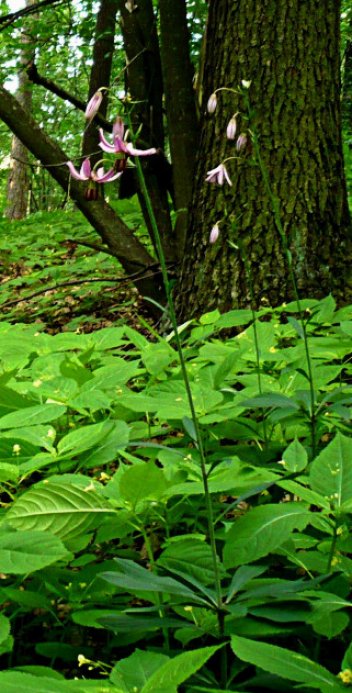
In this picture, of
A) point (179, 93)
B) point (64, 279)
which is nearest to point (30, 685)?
point (179, 93)

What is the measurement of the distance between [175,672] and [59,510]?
0.42m

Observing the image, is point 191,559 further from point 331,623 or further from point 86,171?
point 86,171

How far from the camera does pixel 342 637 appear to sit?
41.3 inches

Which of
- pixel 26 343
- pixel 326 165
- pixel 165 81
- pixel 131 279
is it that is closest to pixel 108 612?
pixel 26 343

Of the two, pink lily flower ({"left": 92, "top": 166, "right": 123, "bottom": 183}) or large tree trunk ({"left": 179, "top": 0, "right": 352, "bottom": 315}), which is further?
large tree trunk ({"left": 179, "top": 0, "right": 352, "bottom": 315})

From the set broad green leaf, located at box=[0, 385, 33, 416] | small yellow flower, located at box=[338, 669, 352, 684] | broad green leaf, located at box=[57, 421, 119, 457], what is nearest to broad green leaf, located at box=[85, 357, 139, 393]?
broad green leaf, located at box=[0, 385, 33, 416]

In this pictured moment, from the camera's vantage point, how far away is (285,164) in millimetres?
3027

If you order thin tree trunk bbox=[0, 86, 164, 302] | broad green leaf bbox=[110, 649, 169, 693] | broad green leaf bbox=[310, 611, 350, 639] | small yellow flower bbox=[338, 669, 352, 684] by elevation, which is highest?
thin tree trunk bbox=[0, 86, 164, 302]

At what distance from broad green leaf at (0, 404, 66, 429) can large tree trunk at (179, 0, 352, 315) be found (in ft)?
5.37

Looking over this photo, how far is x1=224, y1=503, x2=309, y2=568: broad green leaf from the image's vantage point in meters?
1.01

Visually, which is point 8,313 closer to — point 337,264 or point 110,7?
point 337,264

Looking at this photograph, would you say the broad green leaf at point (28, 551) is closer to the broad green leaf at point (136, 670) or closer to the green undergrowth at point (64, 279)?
the broad green leaf at point (136, 670)

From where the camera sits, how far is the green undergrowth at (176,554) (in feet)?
3.01

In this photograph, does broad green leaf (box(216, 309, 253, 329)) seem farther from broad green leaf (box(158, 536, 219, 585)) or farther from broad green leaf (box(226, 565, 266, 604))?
broad green leaf (box(226, 565, 266, 604))
